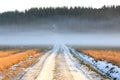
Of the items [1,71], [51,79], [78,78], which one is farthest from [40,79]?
[1,71]

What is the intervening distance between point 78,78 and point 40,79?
90.1 inches

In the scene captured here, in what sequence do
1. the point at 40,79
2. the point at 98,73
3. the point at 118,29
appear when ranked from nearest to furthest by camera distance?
the point at 40,79 → the point at 98,73 → the point at 118,29

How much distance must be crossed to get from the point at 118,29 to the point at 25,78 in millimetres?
172524

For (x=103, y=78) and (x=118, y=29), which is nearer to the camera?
(x=103, y=78)

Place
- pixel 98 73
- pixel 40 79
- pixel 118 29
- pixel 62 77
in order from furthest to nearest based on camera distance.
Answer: pixel 118 29, pixel 98 73, pixel 62 77, pixel 40 79

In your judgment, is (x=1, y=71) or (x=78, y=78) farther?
(x=1, y=71)

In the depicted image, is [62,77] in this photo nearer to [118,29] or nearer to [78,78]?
[78,78]

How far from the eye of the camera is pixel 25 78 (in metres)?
20.1

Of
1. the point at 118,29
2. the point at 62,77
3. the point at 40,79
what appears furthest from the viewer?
the point at 118,29

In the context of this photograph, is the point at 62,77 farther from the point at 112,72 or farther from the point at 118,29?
the point at 118,29

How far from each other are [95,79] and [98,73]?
289 centimetres

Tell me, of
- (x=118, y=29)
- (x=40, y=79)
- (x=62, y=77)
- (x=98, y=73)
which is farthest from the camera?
(x=118, y=29)

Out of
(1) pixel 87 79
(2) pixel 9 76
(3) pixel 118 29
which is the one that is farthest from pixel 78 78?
(3) pixel 118 29

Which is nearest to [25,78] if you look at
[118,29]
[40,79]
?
[40,79]
